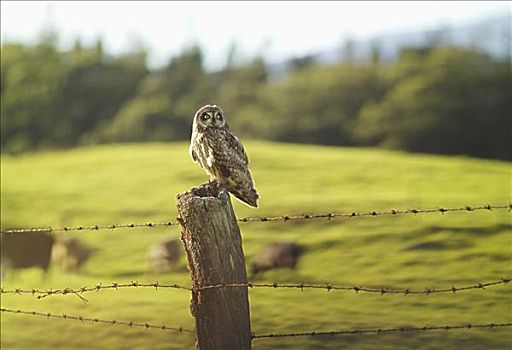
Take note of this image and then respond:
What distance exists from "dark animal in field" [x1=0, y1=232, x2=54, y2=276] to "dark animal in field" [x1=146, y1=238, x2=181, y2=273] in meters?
0.85

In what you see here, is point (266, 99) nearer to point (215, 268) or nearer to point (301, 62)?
point (301, 62)

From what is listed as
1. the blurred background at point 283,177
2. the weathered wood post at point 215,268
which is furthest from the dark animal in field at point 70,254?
the weathered wood post at point 215,268

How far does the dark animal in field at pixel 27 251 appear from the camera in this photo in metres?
6.83

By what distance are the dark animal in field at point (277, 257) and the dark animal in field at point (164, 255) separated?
0.61m

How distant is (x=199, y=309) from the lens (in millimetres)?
3072

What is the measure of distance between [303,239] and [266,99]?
138cm

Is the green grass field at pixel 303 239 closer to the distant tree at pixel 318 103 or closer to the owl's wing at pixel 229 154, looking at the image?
the distant tree at pixel 318 103

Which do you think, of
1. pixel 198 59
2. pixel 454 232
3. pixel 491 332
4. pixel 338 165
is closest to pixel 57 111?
pixel 198 59

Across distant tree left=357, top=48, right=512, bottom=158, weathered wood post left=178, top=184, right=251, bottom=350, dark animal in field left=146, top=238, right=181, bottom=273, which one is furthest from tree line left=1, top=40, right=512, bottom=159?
weathered wood post left=178, top=184, right=251, bottom=350

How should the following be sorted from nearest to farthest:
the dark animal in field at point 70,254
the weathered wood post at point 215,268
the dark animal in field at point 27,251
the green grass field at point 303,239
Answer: the weathered wood post at point 215,268, the green grass field at point 303,239, the dark animal in field at point 70,254, the dark animal in field at point 27,251

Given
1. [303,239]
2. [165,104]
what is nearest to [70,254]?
[165,104]

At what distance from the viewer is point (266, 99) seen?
718 cm

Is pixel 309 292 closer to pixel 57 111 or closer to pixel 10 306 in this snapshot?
pixel 10 306

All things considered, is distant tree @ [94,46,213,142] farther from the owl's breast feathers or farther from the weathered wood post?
the weathered wood post
